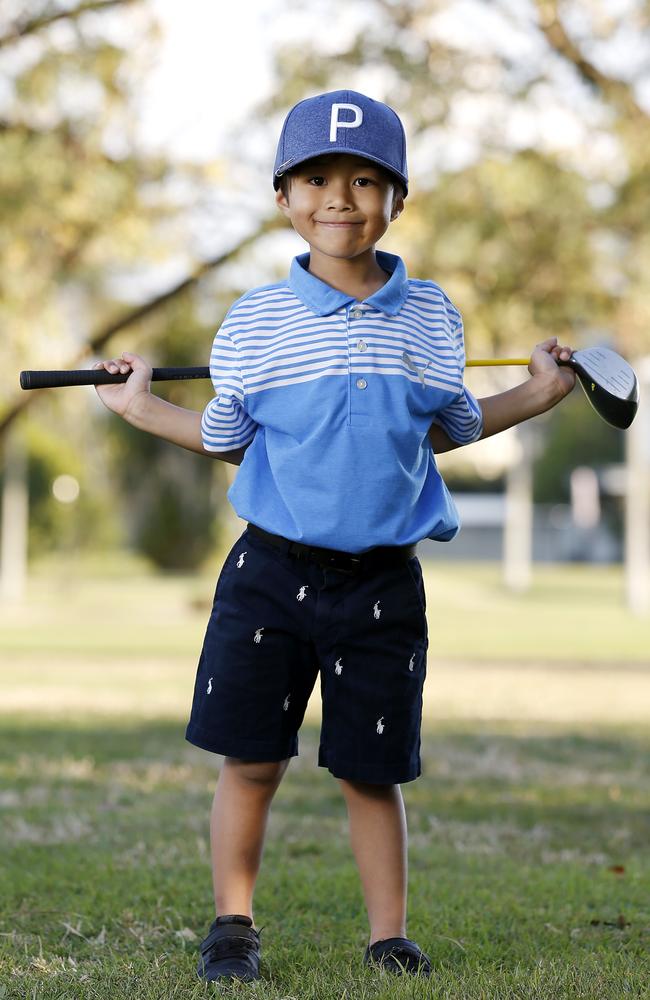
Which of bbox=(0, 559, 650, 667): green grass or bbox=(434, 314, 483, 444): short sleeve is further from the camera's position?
bbox=(0, 559, 650, 667): green grass

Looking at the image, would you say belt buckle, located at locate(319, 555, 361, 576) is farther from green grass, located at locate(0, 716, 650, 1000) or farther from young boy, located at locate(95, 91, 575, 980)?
green grass, located at locate(0, 716, 650, 1000)

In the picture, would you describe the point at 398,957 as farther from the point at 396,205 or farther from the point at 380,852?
the point at 396,205

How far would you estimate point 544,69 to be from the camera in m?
10.1

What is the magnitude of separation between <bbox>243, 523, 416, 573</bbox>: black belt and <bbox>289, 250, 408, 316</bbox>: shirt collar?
0.45 meters

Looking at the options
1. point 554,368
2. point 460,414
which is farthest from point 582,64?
point 460,414

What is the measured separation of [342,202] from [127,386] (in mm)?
588

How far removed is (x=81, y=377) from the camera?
10.0 ft

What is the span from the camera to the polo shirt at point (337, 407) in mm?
2820

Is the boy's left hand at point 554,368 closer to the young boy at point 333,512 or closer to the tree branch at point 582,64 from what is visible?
the young boy at point 333,512

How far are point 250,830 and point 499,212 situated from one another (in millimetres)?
8093

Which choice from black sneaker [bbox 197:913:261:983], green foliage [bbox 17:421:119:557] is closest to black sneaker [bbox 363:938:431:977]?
black sneaker [bbox 197:913:261:983]

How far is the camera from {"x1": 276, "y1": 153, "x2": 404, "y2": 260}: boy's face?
2.88 meters

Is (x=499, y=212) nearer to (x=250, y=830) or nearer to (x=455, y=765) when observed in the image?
(x=455, y=765)

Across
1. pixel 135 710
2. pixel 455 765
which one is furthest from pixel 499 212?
pixel 455 765
